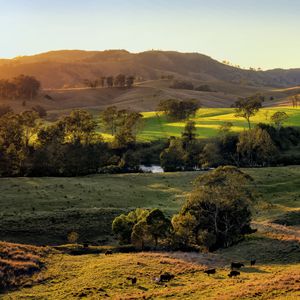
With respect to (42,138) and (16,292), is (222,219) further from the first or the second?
(42,138)

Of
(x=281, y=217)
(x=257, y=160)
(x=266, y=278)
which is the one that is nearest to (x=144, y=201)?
(x=281, y=217)

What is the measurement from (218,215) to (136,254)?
12.8 metres

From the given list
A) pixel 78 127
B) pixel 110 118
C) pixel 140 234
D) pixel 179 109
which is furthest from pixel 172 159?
pixel 179 109

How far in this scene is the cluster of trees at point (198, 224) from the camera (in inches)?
2111

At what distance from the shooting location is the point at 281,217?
6406cm

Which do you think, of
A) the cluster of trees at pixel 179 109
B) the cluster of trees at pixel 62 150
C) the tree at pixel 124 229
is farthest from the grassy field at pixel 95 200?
the cluster of trees at pixel 179 109

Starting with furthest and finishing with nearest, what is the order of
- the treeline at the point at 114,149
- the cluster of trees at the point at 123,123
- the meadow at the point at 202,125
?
the meadow at the point at 202,125 < the cluster of trees at the point at 123,123 < the treeline at the point at 114,149

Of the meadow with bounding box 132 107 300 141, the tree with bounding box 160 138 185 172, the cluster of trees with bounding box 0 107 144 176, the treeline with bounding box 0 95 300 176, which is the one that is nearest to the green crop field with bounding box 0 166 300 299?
the cluster of trees with bounding box 0 107 144 176

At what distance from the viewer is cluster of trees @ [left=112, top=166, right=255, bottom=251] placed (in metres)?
53.6

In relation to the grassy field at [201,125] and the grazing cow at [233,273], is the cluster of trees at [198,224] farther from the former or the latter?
the grassy field at [201,125]

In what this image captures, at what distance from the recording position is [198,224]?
5494cm

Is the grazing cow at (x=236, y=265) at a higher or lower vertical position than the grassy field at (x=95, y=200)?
higher

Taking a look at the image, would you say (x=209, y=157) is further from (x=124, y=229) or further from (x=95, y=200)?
(x=124, y=229)

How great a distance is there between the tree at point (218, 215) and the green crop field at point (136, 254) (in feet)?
6.74
